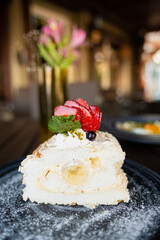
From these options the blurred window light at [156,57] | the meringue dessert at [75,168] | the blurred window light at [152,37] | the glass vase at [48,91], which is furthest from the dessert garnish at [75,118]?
the blurred window light at [156,57]

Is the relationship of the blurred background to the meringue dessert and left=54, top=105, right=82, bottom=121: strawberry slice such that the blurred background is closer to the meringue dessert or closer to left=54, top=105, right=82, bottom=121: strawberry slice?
the meringue dessert

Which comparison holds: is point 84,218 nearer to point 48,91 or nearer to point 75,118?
point 75,118

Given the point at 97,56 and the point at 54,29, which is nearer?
the point at 54,29

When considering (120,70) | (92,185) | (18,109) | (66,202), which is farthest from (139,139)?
(120,70)

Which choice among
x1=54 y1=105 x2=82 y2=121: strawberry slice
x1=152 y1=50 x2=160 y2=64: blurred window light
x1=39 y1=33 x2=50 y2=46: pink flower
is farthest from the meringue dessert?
x1=152 y1=50 x2=160 y2=64: blurred window light

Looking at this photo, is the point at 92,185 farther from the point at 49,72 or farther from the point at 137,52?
the point at 137,52

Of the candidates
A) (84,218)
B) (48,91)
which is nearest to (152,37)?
(48,91)
